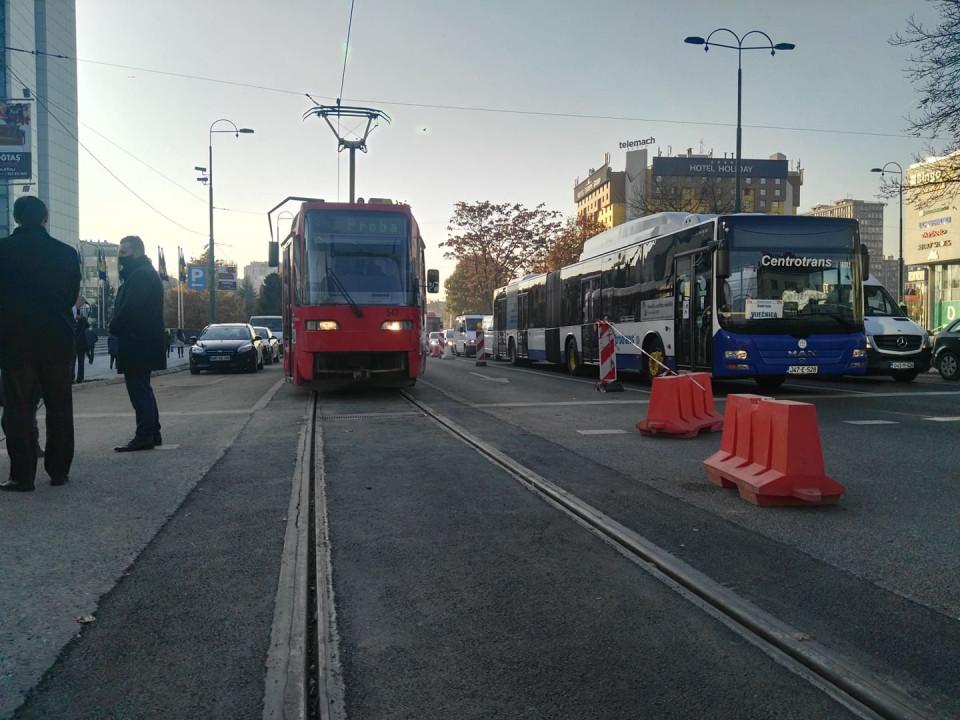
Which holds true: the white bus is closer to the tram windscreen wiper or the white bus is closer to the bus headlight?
the bus headlight

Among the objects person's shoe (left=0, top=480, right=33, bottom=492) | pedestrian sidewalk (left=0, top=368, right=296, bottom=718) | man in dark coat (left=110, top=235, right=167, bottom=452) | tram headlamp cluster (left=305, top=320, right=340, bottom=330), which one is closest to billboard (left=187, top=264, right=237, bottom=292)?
tram headlamp cluster (left=305, top=320, right=340, bottom=330)

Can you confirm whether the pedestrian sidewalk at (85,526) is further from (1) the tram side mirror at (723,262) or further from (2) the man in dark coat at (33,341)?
(1) the tram side mirror at (723,262)

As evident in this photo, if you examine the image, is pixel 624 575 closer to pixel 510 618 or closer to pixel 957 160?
pixel 510 618

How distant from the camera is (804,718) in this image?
237cm

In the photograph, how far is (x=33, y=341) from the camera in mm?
5730

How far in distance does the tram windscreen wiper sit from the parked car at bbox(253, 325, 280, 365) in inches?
585

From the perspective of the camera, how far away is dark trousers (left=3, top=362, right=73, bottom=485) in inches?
223

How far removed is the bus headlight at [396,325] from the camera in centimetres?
1284

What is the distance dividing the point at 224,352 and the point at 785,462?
19632 mm

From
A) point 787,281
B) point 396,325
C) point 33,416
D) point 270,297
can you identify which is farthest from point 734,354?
point 270,297

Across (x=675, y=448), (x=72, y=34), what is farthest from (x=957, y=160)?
(x=72, y=34)

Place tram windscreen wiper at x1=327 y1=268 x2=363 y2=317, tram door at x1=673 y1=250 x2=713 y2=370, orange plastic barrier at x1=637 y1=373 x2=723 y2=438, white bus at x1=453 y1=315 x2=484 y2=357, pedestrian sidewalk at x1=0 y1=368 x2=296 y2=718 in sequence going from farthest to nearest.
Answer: white bus at x1=453 y1=315 x2=484 y2=357 < tram door at x1=673 y1=250 x2=713 y2=370 < tram windscreen wiper at x1=327 y1=268 x2=363 y2=317 < orange plastic barrier at x1=637 y1=373 x2=723 y2=438 < pedestrian sidewalk at x1=0 y1=368 x2=296 y2=718

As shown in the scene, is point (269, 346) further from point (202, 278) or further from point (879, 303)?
point (202, 278)

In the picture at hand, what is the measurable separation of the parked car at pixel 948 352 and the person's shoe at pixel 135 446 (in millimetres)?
17989
